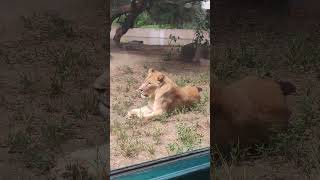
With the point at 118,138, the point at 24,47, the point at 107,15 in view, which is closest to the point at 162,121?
the point at 118,138

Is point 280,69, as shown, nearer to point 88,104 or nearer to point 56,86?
point 88,104

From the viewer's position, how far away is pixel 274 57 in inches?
100

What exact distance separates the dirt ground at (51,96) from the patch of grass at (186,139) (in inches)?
15.1

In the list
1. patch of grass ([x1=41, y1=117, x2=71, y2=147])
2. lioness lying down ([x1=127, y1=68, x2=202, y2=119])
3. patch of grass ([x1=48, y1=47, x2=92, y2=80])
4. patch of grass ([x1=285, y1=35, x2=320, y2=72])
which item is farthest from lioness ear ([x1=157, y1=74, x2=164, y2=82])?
patch of grass ([x1=285, y1=35, x2=320, y2=72])

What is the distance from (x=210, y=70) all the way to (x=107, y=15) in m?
0.60

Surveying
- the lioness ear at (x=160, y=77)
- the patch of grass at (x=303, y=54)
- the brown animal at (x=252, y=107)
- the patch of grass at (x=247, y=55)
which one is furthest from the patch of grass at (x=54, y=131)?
the patch of grass at (x=303, y=54)

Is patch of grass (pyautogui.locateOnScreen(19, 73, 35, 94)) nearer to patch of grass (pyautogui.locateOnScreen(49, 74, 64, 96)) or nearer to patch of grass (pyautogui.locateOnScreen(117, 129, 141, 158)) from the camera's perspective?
patch of grass (pyautogui.locateOnScreen(49, 74, 64, 96))

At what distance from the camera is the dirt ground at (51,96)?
2.22m

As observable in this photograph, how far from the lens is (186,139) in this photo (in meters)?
2.53

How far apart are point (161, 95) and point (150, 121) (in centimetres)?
14

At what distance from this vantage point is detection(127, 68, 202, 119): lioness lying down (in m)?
2.48

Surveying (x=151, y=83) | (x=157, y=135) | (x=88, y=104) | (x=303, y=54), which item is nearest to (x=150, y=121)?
(x=157, y=135)

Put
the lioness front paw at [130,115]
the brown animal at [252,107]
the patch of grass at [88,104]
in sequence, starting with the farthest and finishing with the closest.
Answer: the brown animal at [252,107] → the lioness front paw at [130,115] → the patch of grass at [88,104]

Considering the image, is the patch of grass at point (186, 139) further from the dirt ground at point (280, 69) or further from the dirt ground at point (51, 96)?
the dirt ground at point (51, 96)
